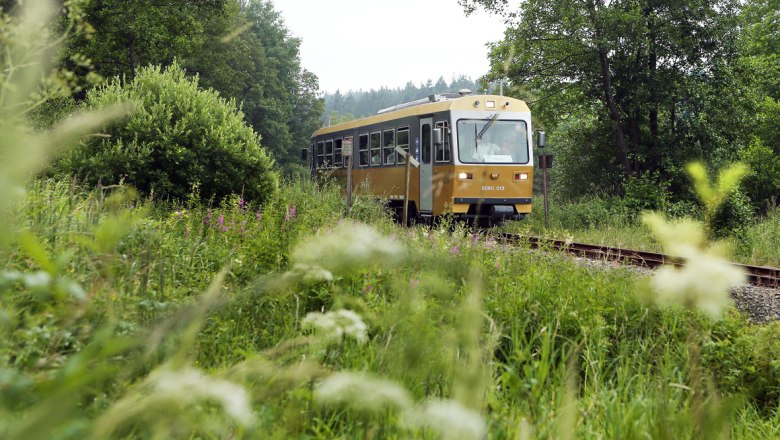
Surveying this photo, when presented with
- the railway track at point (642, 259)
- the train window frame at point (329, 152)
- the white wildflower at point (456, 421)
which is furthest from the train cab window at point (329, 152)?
the white wildflower at point (456, 421)

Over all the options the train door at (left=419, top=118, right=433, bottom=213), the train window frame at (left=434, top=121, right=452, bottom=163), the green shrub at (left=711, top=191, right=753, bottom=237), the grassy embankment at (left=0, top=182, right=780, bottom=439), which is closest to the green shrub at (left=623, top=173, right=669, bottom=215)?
the green shrub at (left=711, top=191, right=753, bottom=237)

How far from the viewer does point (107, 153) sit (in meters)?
9.38

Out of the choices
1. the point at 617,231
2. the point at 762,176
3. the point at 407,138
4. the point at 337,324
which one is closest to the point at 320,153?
Result: the point at 407,138

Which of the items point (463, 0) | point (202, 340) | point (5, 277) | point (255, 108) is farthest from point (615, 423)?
point (255, 108)

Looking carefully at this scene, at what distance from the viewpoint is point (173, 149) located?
391 inches

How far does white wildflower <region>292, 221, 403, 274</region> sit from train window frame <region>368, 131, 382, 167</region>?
15068mm

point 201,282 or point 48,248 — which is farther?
point 201,282

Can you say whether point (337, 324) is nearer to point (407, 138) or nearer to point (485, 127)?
point (485, 127)

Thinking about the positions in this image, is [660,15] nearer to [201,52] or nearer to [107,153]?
[107,153]

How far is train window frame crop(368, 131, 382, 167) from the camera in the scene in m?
16.6

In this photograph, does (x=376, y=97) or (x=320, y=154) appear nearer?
(x=320, y=154)

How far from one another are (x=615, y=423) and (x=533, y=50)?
19.6 meters

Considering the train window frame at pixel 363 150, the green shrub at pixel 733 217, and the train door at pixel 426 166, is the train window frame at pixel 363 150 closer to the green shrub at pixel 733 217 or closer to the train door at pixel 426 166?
the train door at pixel 426 166

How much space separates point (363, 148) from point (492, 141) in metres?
4.16
